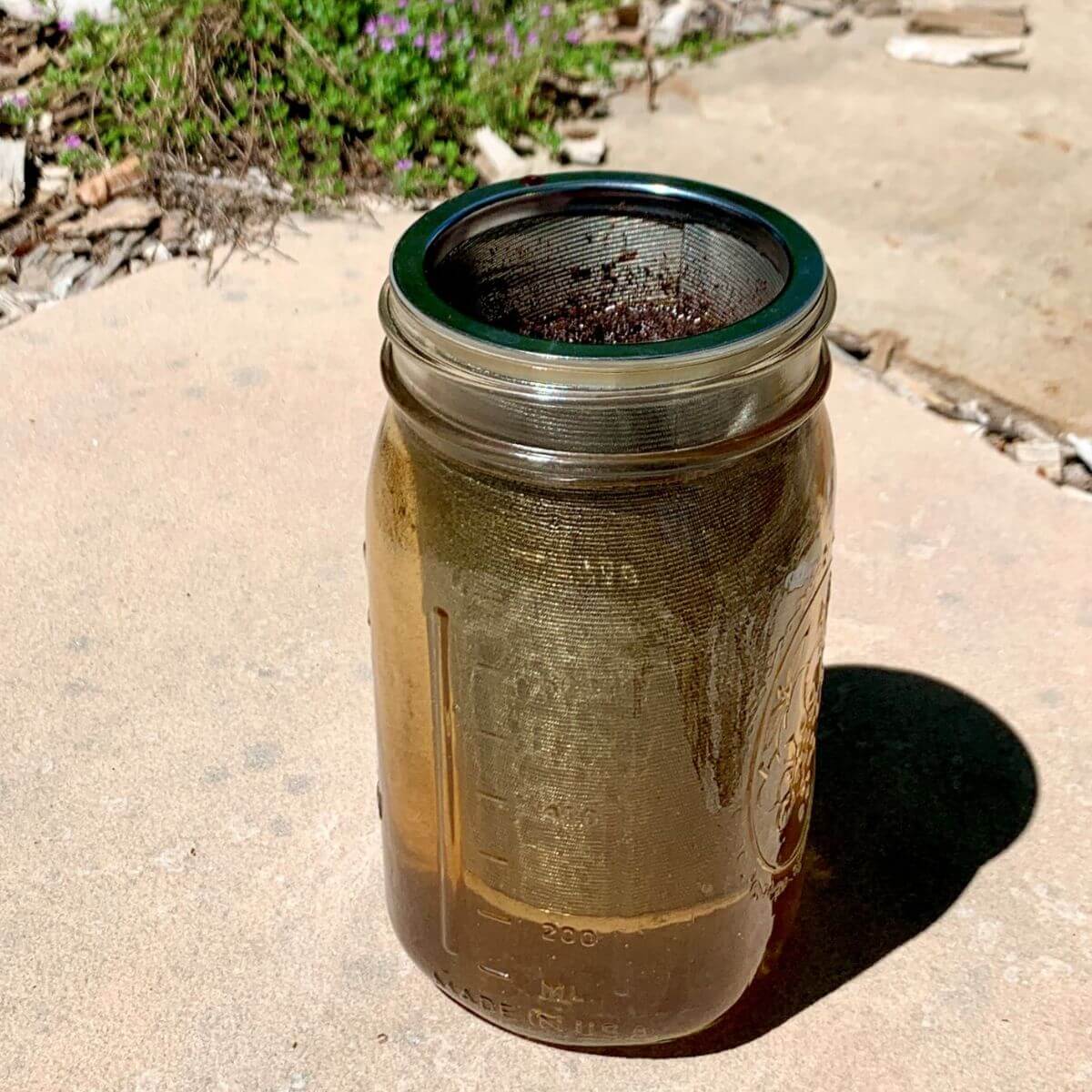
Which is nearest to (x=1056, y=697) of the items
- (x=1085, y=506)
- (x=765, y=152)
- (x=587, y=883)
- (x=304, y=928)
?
(x=1085, y=506)

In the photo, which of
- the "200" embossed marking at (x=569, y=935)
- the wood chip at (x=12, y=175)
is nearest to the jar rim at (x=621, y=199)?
the "200" embossed marking at (x=569, y=935)

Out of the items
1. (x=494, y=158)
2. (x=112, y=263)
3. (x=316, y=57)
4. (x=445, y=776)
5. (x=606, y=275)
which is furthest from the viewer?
(x=316, y=57)

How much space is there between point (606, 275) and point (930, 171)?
3.65m

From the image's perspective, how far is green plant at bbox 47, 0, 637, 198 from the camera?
4.70 meters

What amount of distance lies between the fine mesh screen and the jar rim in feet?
0.09

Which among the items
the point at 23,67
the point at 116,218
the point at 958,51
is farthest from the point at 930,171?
the point at 23,67

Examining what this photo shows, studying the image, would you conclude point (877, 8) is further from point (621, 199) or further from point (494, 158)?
point (621, 199)

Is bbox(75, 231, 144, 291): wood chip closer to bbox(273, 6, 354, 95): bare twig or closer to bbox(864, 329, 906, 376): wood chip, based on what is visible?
bbox(273, 6, 354, 95): bare twig

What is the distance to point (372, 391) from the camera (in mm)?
3518

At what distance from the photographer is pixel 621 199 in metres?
1.72

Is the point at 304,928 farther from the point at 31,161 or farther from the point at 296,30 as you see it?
the point at 296,30

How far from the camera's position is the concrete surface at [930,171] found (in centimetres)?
401

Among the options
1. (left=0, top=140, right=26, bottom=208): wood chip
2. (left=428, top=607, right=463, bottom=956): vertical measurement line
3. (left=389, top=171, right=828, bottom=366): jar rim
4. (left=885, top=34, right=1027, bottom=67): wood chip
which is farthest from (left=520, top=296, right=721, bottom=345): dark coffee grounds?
(left=885, top=34, right=1027, bottom=67): wood chip

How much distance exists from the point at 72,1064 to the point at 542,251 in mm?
1282
